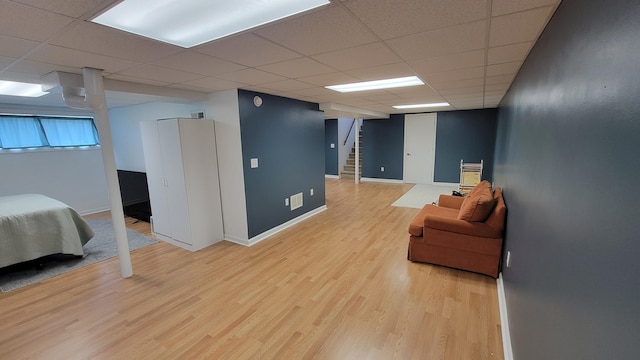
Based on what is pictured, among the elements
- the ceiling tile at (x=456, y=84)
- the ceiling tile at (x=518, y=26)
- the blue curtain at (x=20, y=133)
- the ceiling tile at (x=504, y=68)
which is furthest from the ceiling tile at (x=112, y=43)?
the blue curtain at (x=20, y=133)

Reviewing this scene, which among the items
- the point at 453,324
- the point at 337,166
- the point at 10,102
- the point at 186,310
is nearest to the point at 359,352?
the point at 453,324

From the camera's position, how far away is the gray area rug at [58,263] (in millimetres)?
3023

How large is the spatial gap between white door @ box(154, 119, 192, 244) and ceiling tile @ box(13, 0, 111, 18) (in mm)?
2276

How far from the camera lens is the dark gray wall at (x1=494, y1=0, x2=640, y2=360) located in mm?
625

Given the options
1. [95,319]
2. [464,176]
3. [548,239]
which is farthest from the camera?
[464,176]

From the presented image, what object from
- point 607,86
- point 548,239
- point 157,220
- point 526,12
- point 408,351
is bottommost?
point 408,351

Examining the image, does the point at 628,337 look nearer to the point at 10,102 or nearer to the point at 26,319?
the point at 26,319

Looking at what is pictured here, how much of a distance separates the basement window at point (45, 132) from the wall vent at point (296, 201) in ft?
15.9


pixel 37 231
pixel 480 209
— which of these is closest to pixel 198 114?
pixel 37 231

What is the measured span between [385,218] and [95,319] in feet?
13.7

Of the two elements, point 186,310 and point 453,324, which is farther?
point 186,310

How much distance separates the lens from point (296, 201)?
188 inches

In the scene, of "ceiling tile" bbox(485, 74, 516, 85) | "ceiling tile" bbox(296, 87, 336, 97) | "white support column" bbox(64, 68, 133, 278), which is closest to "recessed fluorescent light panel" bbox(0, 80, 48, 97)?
"white support column" bbox(64, 68, 133, 278)

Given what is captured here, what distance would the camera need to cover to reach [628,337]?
0.59 metres
